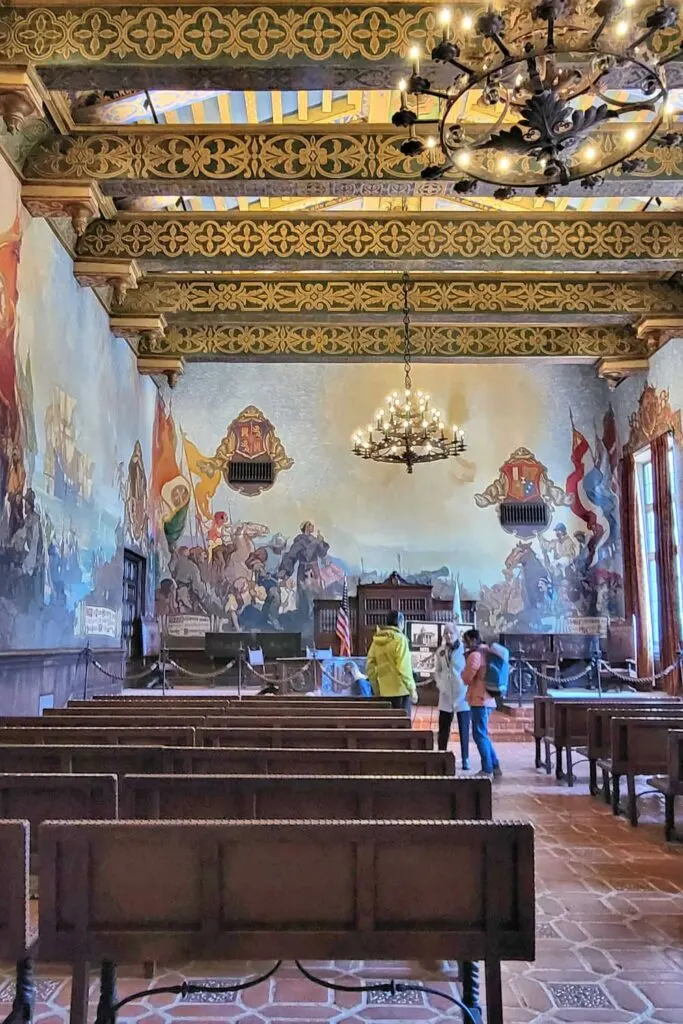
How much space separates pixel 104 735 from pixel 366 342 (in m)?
12.5

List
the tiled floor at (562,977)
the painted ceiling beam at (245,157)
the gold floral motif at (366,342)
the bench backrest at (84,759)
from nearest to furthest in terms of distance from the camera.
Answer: the tiled floor at (562,977) → the bench backrest at (84,759) → the painted ceiling beam at (245,157) → the gold floral motif at (366,342)

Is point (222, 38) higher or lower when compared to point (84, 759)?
higher

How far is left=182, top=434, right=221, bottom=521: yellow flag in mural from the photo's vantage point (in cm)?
1942

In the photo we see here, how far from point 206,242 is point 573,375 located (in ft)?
36.3

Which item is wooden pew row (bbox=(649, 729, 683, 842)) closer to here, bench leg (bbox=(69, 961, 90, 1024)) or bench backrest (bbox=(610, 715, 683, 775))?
bench backrest (bbox=(610, 715, 683, 775))

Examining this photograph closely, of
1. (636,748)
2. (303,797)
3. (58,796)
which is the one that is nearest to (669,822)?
(636,748)

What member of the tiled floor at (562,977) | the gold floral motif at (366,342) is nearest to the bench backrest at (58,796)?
the tiled floor at (562,977)

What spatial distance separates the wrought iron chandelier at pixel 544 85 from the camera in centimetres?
484

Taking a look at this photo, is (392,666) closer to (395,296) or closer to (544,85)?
(544,85)

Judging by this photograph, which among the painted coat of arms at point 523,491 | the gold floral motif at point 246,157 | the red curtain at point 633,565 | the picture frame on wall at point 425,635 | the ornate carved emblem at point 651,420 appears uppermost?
the gold floral motif at point 246,157

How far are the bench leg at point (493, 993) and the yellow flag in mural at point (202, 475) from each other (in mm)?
17327

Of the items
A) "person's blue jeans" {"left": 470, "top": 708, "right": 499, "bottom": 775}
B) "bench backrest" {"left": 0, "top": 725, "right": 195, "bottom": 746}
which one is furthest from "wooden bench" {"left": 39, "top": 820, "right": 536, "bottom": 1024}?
"person's blue jeans" {"left": 470, "top": 708, "right": 499, "bottom": 775}

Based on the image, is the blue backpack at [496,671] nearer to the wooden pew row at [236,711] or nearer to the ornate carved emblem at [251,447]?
the wooden pew row at [236,711]

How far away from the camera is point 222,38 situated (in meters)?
7.82
